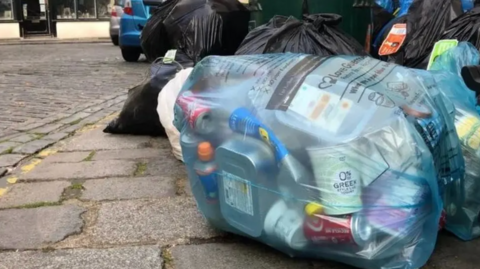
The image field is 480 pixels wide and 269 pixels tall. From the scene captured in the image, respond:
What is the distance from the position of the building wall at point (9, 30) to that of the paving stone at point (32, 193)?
663 inches

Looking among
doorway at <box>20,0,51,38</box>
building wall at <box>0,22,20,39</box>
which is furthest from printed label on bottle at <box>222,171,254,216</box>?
doorway at <box>20,0,51,38</box>

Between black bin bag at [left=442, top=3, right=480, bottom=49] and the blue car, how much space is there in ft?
22.4

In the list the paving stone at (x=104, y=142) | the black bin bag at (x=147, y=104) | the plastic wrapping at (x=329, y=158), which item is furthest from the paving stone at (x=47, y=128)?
the plastic wrapping at (x=329, y=158)

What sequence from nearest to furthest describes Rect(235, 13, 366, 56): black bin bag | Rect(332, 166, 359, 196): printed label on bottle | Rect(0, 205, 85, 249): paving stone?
Rect(332, 166, 359, 196): printed label on bottle, Rect(0, 205, 85, 249): paving stone, Rect(235, 13, 366, 56): black bin bag

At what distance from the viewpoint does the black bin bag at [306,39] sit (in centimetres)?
315

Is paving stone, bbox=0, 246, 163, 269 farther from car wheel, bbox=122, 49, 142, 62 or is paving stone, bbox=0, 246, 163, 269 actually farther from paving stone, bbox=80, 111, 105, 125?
car wheel, bbox=122, 49, 142, 62

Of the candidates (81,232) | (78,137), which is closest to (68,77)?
(78,137)

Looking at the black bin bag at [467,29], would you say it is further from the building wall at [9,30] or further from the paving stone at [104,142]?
the building wall at [9,30]

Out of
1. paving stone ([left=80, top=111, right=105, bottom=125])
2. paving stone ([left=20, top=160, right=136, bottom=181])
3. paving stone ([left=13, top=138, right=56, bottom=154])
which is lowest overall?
paving stone ([left=80, top=111, right=105, bottom=125])

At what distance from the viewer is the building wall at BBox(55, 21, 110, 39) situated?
19.4 meters

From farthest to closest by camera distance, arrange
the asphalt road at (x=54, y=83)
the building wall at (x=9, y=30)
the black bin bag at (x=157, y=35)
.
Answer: the building wall at (x=9, y=30) < the asphalt road at (x=54, y=83) < the black bin bag at (x=157, y=35)

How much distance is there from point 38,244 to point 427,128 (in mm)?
1608

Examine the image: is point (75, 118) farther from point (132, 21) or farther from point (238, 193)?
point (132, 21)

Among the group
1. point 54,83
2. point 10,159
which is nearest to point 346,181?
point 10,159
